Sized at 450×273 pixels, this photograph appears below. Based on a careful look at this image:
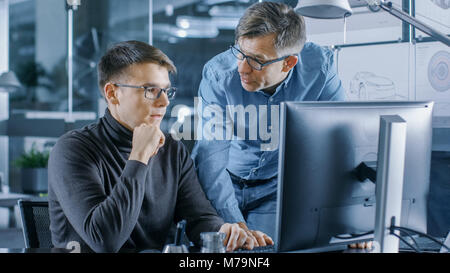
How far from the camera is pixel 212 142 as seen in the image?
2186 millimetres

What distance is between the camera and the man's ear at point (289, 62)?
2188 millimetres

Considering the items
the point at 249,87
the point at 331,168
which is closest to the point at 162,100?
the point at 249,87

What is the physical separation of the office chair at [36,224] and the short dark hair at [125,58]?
0.50 m

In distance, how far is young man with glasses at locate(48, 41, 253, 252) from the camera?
4.83ft

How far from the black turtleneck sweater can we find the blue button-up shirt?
36 cm

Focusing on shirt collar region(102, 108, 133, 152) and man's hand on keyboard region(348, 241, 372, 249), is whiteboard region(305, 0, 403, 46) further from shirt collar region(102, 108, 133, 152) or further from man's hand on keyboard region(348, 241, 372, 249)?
man's hand on keyboard region(348, 241, 372, 249)

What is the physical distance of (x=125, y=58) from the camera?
1823mm

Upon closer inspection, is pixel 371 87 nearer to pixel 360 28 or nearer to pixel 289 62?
pixel 360 28

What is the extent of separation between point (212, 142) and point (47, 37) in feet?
18.0

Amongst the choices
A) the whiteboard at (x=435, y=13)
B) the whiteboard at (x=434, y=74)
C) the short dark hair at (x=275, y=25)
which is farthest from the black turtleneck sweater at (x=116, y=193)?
the whiteboard at (x=435, y=13)

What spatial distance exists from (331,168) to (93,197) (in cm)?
73

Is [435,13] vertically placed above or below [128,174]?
above

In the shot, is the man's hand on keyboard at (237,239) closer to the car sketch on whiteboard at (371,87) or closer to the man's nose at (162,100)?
the man's nose at (162,100)

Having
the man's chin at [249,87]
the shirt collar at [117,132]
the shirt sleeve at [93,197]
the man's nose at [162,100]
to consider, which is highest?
the man's chin at [249,87]
